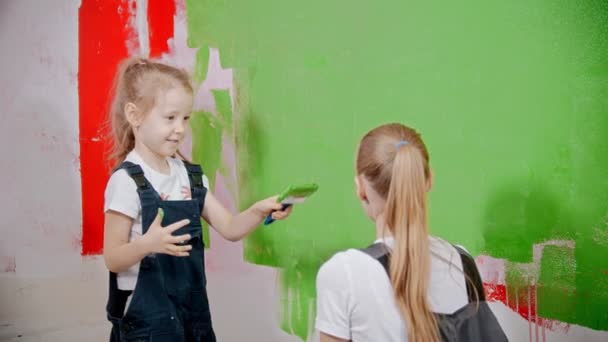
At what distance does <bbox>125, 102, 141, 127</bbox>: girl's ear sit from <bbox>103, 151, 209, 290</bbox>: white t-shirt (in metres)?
0.07

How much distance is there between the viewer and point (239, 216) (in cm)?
171

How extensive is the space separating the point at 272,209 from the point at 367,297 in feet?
1.74

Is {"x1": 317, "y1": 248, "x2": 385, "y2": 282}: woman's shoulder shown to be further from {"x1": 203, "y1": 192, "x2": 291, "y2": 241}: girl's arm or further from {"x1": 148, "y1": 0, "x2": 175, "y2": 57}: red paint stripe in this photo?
{"x1": 148, "y1": 0, "x2": 175, "y2": 57}: red paint stripe

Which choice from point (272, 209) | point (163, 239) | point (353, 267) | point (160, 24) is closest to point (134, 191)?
point (163, 239)

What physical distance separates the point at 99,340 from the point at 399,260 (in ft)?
5.30

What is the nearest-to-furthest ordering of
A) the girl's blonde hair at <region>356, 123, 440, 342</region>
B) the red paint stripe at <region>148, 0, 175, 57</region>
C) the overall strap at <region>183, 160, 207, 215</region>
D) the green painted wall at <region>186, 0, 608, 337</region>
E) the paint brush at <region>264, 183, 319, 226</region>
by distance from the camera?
the girl's blonde hair at <region>356, 123, 440, 342</region>, the green painted wall at <region>186, 0, 608, 337</region>, the paint brush at <region>264, 183, 319, 226</region>, the overall strap at <region>183, 160, 207, 215</region>, the red paint stripe at <region>148, 0, 175, 57</region>

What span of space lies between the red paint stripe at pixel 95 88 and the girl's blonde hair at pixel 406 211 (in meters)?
1.38

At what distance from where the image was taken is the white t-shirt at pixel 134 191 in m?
1.60

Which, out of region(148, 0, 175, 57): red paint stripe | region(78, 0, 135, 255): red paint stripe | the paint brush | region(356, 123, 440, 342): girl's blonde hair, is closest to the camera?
region(356, 123, 440, 342): girl's blonde hair

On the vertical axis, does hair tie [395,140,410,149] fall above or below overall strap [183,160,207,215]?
above

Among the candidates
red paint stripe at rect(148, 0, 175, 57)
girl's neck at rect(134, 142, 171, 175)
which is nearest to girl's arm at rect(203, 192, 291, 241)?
girl's neck at rect(134, 142, 171, 175)

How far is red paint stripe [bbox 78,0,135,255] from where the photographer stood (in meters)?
2.32

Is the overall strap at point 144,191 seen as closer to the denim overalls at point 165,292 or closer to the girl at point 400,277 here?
the denim overalls at point 165,292

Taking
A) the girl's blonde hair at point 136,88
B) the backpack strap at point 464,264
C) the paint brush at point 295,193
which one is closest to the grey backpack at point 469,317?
the backpack strap at point 464,264
